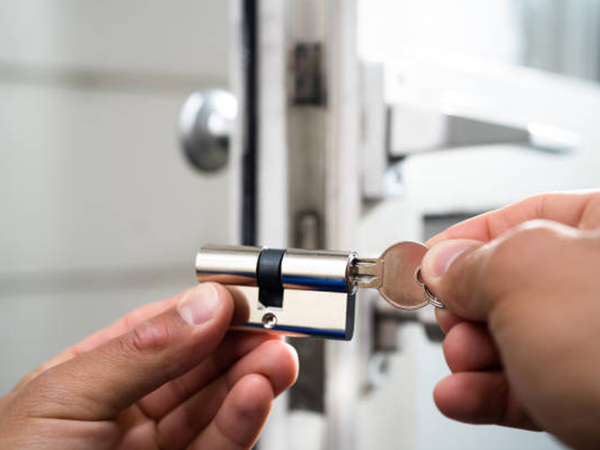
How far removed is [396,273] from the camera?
36 centimetres

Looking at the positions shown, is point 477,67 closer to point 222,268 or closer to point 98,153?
point 222,268

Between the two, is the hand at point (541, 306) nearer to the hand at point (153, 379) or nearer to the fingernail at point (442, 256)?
the fingernail at point (442, 256)

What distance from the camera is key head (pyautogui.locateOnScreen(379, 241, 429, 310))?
0.36 meters

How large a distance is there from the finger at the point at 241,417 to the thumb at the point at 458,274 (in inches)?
6.1

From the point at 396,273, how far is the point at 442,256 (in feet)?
0.15

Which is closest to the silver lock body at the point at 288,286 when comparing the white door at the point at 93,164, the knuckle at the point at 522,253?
the knuckle at the point at 522,253

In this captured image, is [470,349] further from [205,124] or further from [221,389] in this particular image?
[205,124]

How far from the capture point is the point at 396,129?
54 centimetres

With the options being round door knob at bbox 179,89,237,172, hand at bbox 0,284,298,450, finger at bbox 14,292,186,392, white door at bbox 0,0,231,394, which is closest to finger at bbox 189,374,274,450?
hand at bbox 0,284,298,450

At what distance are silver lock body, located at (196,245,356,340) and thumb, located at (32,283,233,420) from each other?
13mm

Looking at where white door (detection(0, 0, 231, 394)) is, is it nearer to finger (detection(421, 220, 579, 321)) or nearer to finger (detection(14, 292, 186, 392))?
finger (detection(14, 292, 186, 392))

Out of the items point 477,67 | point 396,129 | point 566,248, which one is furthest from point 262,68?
point 566,248

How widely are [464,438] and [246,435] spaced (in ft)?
1.16

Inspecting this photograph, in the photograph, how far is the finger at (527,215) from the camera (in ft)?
1.24
